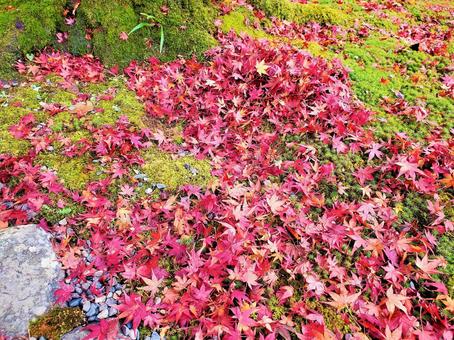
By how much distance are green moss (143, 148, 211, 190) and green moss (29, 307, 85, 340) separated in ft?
4.81

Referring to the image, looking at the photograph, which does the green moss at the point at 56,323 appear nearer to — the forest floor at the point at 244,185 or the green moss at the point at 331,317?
the forest floor at the point at 244,185

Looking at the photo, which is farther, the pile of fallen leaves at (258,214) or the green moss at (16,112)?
the green moss at (16,112)

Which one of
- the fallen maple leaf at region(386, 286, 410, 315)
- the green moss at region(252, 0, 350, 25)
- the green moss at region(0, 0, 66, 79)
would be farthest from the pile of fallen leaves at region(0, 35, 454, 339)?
the green moss at region(252, 0, 350, 25)

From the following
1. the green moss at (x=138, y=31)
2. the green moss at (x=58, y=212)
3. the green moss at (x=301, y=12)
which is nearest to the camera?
the green moss at (x=58, y=212)

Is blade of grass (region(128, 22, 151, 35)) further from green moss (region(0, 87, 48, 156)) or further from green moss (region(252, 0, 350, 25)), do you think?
green moss (region(252, 0, 350, 25))

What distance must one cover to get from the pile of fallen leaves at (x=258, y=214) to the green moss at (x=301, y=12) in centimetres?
151

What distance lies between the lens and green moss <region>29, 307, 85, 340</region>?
8.42 feet

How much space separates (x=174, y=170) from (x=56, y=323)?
1.82 metres

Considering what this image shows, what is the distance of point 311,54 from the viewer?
201 inches

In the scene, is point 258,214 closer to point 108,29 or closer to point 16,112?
point 16,112

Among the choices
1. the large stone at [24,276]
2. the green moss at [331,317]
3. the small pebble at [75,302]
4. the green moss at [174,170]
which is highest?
the green moss at [174,170]

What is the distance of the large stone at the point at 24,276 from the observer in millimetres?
2572

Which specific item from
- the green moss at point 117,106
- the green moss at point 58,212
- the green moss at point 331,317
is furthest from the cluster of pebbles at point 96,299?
the green moss at point 117,106

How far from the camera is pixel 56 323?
2619mm
